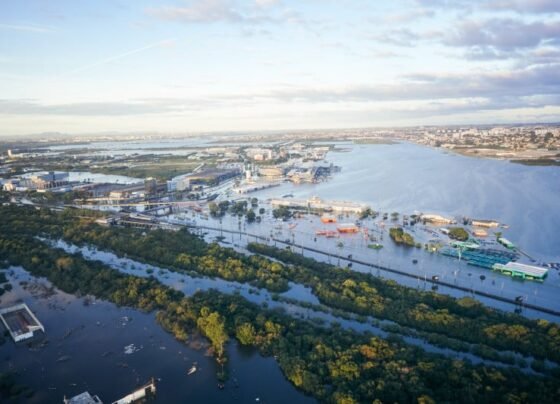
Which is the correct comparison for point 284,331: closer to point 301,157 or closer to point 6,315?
point 6,315

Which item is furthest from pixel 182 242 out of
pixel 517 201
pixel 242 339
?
pixel 517 201

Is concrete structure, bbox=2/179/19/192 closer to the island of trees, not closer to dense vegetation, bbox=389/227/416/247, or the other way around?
the island of trees

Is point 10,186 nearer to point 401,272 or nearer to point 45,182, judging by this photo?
point 45,182

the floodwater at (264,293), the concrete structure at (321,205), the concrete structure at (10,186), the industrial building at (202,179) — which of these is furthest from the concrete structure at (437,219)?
the concrete structure at (10,186)

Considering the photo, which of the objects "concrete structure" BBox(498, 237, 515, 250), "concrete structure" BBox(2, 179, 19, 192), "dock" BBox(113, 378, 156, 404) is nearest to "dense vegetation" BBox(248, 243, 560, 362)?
"dock" BBox(113, 378, 156, 404)

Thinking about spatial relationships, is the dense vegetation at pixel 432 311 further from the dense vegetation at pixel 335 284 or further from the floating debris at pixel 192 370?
the floating debris at pixel 192 370
